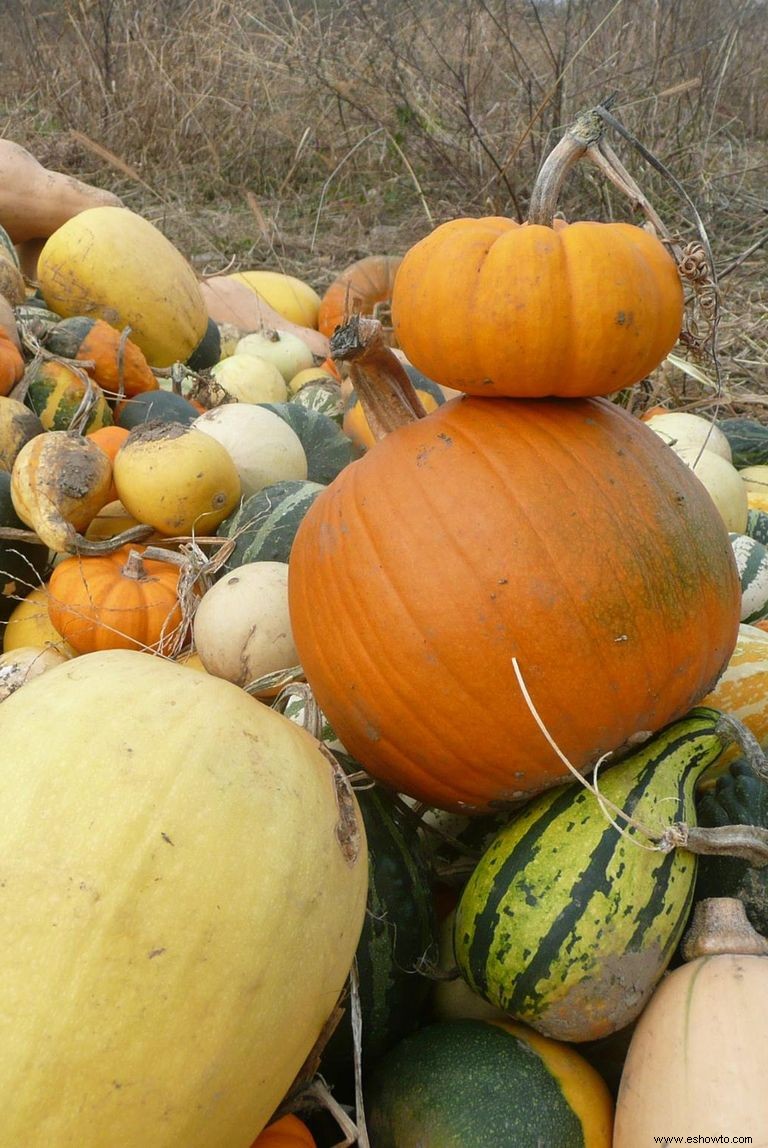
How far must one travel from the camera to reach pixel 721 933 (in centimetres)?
130

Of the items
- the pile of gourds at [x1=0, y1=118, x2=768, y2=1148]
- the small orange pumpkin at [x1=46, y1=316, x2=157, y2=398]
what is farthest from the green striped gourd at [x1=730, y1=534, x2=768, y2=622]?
the small orange pumpkin at [x1=46, y1=316, x2=157, y2=398]

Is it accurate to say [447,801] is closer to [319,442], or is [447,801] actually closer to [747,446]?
[319,442]

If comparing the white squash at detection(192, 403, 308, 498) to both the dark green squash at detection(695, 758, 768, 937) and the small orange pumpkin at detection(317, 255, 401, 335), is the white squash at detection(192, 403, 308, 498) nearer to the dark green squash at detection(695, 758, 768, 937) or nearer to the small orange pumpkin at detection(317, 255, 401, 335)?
the dark green squash at detection(695, 758, 768, 937)

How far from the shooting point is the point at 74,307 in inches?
129

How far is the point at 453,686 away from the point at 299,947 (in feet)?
1.34

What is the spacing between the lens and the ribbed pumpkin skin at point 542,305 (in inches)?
51.0

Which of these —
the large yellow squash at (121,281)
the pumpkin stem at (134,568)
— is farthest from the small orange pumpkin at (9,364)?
→ the pumpkin stem at (134,568)

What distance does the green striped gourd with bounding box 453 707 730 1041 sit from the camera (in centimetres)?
125

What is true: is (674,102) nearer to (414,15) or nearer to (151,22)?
(414,15)

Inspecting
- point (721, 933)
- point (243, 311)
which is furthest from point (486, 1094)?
point (243, 311)

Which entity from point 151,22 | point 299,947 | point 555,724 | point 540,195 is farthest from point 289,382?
point 151,22

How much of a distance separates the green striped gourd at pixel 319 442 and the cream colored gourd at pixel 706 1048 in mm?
1834

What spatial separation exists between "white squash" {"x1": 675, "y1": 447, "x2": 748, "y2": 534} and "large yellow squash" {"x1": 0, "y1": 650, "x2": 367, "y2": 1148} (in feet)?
5.55

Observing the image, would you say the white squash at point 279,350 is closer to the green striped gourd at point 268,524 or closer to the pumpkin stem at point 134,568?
the green striped gourd at point 268,524
